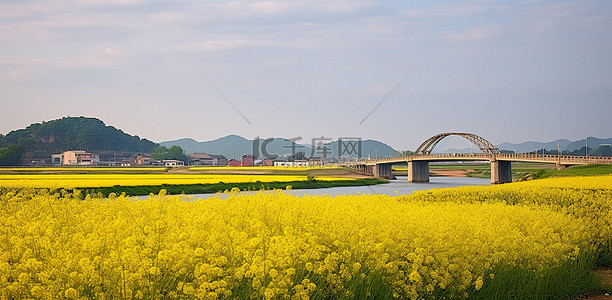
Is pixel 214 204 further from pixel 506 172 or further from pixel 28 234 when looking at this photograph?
pixel 506 172

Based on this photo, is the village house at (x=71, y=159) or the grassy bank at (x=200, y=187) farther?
the village house at (x=71, y=159)

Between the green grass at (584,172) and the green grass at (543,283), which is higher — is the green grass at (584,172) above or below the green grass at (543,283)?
above

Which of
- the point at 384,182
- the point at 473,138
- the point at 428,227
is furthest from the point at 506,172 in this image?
the point at 428,227

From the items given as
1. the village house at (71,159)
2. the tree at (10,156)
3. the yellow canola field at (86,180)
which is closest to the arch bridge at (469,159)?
the yellow canola field at (86,180)

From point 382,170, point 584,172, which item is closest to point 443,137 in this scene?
point 382,170

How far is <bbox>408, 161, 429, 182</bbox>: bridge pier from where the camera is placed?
435ft

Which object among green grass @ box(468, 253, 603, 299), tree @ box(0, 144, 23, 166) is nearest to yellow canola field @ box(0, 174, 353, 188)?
green grass @ box(468, 253, 603, 299)

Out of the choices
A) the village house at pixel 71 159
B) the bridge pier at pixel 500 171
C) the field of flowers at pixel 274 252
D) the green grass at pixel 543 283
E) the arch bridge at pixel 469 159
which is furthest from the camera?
the village house at pixel 71 159

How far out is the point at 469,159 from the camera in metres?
124

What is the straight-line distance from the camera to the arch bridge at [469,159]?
Answer: 9581cm

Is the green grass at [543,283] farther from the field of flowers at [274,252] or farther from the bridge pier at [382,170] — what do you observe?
the bridge pier at [382,170]

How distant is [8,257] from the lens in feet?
26.9

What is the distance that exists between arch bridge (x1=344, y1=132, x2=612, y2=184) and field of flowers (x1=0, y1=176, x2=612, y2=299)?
85.4 metres

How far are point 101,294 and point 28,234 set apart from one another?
10.1 ft
